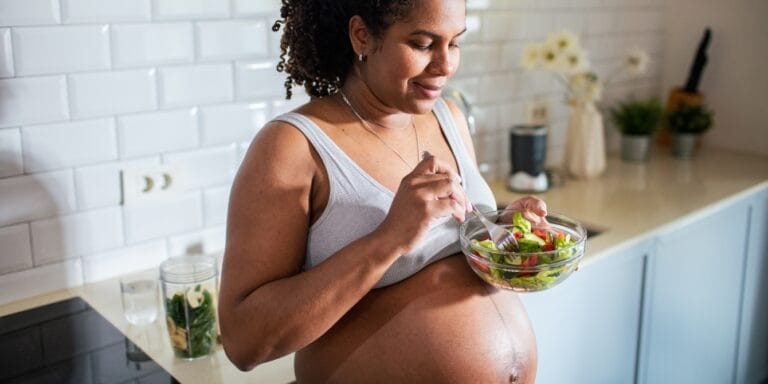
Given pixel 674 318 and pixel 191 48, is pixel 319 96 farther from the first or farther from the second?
pixel 674 318

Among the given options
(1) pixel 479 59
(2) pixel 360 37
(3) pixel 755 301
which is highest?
(2) pixel 360 37

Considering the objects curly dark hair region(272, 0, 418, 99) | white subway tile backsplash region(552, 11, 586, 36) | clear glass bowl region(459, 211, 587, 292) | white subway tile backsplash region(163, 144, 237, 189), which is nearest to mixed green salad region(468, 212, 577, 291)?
clear glass bowl region(459, 211, 587, 292)

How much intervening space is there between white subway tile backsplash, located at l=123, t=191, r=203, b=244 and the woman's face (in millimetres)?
683

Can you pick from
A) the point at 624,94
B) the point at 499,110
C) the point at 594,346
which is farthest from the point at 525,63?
the point at 594,346

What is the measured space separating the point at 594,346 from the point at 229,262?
1.06 metres

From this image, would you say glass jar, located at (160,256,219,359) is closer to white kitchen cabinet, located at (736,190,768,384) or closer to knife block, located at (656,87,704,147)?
white kitchen cabinet, located at (736,190,768,384)

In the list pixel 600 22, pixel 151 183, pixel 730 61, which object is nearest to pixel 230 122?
pixel 151 183

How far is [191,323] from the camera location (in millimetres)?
1336

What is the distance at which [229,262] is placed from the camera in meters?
1.10

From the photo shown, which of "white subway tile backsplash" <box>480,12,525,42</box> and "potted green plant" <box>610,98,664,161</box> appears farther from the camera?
"potted green plant" <box>610,98,664,161</box>

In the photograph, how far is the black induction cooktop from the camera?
1276 mm

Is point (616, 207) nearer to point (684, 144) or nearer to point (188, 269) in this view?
point (684, 144)

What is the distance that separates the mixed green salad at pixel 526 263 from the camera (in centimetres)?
116

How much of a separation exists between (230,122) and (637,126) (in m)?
1.48
